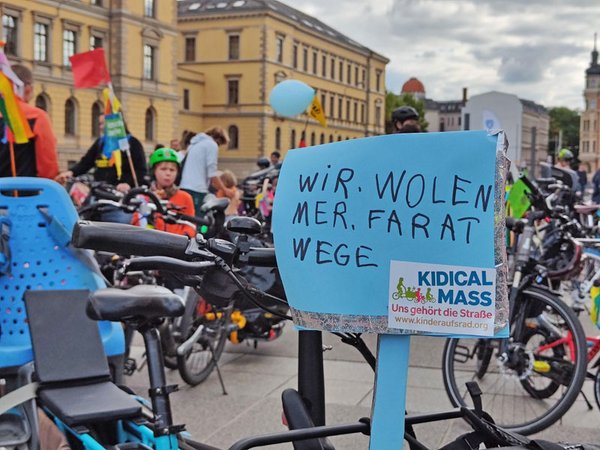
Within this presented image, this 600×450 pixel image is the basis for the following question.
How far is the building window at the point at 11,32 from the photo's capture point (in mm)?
49094

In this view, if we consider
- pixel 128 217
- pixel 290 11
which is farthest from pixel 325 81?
pixel 128 217

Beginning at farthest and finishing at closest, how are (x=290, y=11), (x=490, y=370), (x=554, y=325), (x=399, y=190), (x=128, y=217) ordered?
1. (x=290, y=11)
2. (x=128, y=217)
3. (x=490, y=370)
4. (x=554, y=325)
5. (x=399, y=190)

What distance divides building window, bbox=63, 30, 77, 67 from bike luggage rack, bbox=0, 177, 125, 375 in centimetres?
5266

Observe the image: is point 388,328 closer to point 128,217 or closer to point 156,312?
point 156,312

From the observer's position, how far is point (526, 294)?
472 centimetres

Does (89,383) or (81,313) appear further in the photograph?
(81,313)

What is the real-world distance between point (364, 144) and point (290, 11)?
85767 mm

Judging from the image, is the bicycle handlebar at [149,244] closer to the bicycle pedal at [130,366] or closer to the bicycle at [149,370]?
the bicycle at [149,370]

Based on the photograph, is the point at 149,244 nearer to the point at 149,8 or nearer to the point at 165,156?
the point at 165,156

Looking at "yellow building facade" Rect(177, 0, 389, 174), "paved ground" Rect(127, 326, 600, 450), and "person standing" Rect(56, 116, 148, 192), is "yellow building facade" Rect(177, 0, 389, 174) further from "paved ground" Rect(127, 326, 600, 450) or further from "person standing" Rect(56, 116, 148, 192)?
"paved ground" Rect(127, 326, 600, 450)

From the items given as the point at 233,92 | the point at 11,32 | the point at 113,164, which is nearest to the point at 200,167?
the point at 113,164

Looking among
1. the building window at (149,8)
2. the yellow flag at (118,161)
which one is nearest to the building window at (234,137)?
the building window at (149,8)

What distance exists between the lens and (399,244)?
5.44 feet

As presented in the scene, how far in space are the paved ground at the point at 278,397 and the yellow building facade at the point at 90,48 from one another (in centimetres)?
4480
